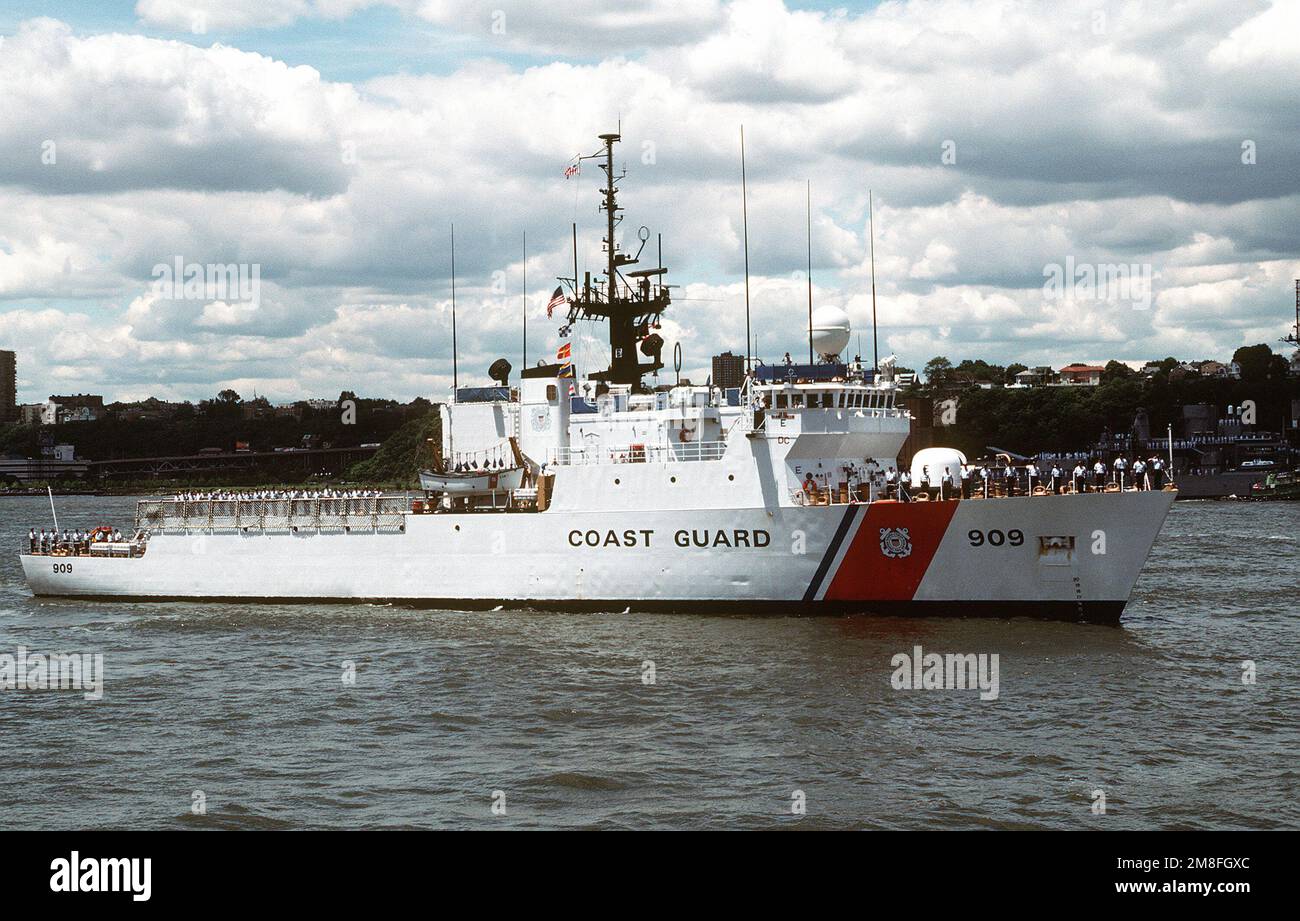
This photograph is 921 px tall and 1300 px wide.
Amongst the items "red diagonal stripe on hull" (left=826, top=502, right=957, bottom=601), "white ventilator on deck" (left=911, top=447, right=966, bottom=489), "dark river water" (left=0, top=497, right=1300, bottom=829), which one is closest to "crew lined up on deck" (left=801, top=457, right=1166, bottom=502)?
"white ventilator on deck" (left=911, top=447, right=966, bottom=489)

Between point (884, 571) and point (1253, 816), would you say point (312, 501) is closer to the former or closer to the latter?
point (884, 571)

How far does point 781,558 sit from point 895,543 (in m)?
2.58

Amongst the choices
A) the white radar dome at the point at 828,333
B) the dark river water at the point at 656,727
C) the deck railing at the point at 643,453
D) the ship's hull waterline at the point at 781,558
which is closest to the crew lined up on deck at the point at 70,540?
the dark river water at the point at 656,727

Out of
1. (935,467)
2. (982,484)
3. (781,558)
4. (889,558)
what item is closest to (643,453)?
(781,558)

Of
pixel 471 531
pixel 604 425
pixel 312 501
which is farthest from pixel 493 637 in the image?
pixel 312 501

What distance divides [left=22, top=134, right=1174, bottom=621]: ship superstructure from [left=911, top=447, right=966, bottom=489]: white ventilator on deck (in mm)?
67

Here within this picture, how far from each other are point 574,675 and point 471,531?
29.4 feet

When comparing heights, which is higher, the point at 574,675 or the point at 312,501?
the point at 312,501

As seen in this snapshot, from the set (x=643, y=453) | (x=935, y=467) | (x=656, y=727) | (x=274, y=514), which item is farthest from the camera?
(x=274, y=514)

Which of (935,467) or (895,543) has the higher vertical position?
(935,467)

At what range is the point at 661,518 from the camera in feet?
94.3

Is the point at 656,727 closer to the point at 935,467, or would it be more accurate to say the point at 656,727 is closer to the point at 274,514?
the point at 935,467
